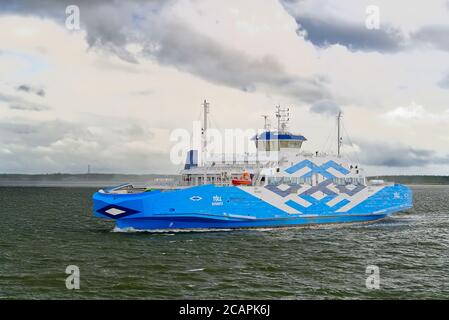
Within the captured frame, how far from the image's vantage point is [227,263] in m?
21.1

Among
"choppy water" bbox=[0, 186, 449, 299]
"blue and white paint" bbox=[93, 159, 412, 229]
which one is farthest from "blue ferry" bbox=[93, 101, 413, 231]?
"choppy water" bbox=[0, 186, 449, 299]

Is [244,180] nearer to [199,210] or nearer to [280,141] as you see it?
[199,210]

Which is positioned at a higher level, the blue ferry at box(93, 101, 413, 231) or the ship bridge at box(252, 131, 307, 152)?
the ship bridge at box(252, 131, 307, 152)

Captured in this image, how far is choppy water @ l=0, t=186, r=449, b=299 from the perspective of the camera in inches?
664

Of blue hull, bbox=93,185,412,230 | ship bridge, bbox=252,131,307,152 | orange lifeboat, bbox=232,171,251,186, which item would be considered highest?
ship bridge, bbox=252,131,307,152

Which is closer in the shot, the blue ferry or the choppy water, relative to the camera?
the choppy water

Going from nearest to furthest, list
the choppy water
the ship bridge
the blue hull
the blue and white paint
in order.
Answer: the choppy water
the blue hull
the blue and white paint
the ship bridge

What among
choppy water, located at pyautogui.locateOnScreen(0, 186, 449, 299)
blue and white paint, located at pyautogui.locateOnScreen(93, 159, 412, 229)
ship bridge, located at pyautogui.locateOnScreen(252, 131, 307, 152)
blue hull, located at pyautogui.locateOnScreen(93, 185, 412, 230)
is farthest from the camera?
ship bridge, located at pyautogui.locateOnScreen(252, 131, 307, 152)

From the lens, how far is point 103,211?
28312mm

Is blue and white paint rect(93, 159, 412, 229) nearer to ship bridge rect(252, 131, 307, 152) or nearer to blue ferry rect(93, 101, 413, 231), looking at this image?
blue ferry rect(93, 101, 413, 231)

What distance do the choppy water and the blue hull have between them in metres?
0.81

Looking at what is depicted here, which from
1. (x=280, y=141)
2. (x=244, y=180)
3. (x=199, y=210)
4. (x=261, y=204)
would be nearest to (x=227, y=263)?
(x=199, y=210)

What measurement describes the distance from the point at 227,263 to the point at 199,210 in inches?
317
